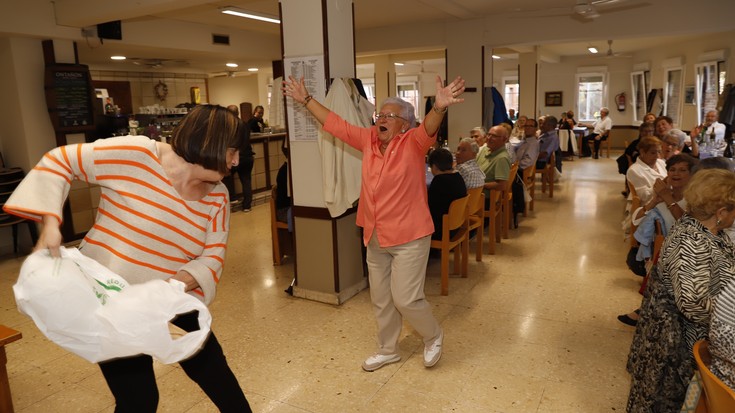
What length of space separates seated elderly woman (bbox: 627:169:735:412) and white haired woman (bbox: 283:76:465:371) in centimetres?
109

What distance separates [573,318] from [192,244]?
9.38ft

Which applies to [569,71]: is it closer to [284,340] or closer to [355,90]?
[355,90]

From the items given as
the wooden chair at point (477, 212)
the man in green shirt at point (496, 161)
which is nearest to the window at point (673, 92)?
the man in green shirt at point (496, 161)

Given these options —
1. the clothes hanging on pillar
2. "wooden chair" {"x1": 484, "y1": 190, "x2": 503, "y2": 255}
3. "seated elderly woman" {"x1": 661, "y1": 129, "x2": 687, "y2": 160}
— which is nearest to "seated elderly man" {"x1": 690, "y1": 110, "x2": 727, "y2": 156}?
"seated elderly woman" {"x1": 661, "y1": 129, "x2": 687, "y2": 160}

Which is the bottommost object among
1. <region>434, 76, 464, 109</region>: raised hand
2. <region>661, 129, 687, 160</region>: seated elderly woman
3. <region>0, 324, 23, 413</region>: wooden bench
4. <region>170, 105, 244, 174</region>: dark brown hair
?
<region>0, 324, 23, 413</region>: wooden bench

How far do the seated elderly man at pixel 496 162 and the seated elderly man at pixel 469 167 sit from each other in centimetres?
59

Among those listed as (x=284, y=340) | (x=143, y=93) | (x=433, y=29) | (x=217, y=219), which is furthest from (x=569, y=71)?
(x=217, y=219)

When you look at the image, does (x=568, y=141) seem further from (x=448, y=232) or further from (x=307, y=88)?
(x=307, y=88)

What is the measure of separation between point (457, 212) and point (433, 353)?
1.40m

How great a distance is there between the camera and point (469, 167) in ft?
15.5

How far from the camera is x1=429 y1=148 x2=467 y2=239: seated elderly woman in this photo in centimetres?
404

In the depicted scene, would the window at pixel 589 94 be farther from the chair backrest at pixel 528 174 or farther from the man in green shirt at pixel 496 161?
the man in green shirt at pixel 496 161

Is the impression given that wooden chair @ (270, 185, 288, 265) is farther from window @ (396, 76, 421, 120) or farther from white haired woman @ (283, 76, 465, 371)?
window @ (396, 76, 421, 120)

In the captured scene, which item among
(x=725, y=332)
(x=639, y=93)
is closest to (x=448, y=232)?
(x=725, y=332)
